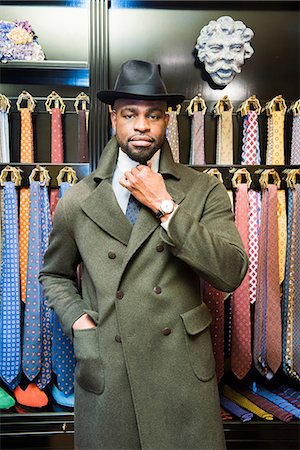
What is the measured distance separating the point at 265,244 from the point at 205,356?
867 mm

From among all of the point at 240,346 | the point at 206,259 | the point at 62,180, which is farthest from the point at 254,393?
the point at 62,180

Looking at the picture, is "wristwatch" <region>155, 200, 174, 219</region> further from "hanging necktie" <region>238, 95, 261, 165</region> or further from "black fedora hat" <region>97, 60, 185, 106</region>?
"hanging necktie" <region>238, 95, 261, 165</region>

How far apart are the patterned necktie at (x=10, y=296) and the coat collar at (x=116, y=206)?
0.70 meters

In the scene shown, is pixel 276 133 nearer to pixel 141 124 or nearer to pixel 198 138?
pixel 198 138

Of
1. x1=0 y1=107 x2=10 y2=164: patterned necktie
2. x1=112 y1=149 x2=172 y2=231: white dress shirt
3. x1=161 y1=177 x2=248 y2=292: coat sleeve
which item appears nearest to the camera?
x1=161 y1=177 x2=248 y2=292: coat sleeve

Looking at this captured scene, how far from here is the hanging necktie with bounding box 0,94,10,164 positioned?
7.14 ft

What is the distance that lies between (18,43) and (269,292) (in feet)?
5.54

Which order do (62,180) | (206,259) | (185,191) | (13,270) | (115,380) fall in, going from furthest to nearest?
(62,180), (13,270), (185,191), (115,380), (206,259)

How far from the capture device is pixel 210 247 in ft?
4.16

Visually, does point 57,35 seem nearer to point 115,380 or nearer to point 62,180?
point 62,180

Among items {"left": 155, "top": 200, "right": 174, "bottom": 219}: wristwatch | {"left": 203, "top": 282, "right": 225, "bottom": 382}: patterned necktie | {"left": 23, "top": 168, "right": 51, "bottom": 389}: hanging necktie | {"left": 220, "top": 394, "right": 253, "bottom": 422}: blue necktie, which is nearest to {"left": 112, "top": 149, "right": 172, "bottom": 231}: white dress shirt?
{"left": 155, "top": 200, "right": 174, "bottom": 219}: wristwatch

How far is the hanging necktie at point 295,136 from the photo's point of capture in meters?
2.20

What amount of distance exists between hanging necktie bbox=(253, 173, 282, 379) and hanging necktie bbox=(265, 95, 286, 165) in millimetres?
133

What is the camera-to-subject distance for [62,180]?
224 centimetres
